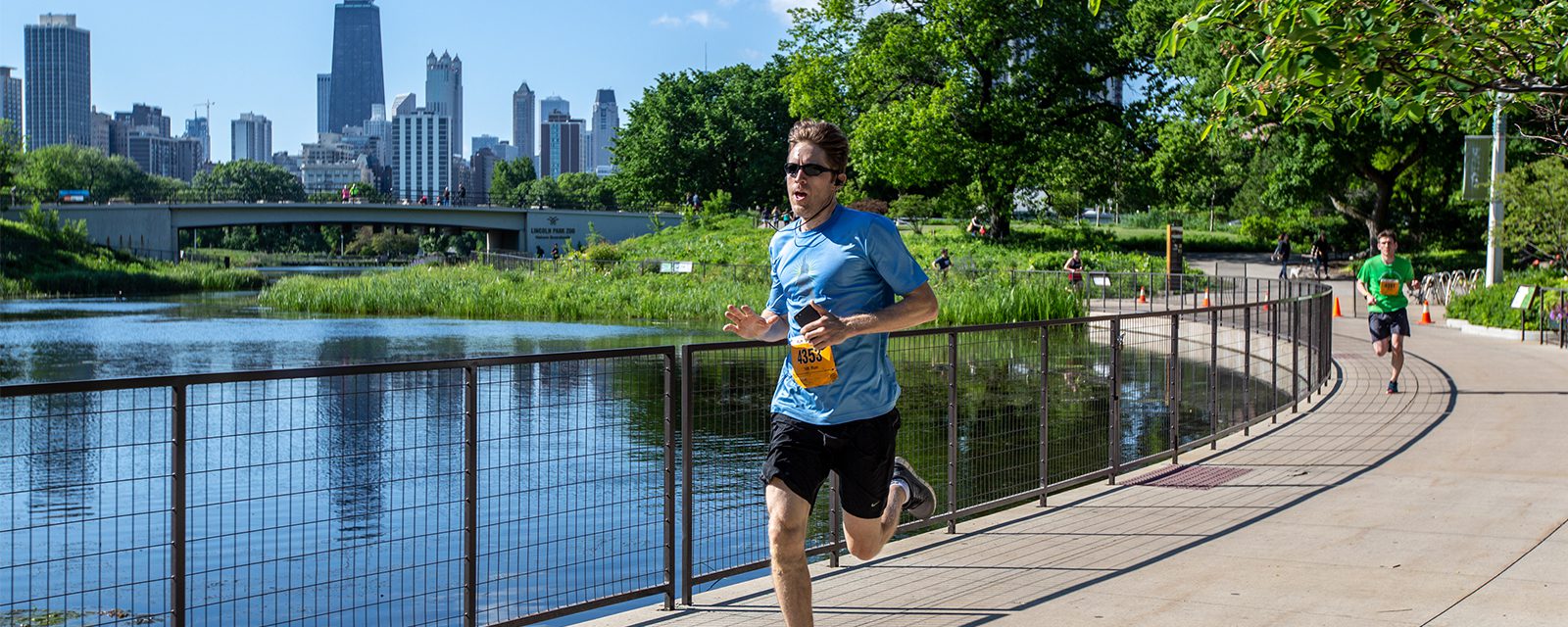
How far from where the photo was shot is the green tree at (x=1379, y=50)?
23.4 feet

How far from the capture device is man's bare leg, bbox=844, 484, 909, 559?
5395mm

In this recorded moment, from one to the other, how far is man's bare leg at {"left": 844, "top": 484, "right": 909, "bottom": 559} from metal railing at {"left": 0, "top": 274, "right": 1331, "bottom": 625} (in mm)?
1365

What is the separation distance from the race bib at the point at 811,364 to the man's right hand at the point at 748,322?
22 cm

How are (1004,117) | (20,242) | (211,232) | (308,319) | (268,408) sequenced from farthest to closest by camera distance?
(211,232) → (20,242) → (1004,117) → (308,319) → (268,408)

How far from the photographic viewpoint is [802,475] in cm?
Answer: 510

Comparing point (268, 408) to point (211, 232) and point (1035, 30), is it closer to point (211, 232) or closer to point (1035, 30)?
point (1035, 30)

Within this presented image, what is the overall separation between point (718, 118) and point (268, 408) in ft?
240

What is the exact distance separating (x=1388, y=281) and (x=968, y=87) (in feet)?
129

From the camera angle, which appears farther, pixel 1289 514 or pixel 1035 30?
pixel 1035 30

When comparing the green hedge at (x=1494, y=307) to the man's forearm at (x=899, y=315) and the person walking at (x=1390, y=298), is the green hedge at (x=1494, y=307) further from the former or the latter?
the man's forearm at (x=899, y=315)

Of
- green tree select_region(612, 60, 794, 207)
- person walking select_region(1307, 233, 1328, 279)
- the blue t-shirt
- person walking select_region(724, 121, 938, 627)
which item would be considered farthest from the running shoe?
green tree select_region(612, 60, 794, 207)

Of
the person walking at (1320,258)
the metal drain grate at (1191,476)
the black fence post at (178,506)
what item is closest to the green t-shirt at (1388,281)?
the metal drain grate at (1191,476)

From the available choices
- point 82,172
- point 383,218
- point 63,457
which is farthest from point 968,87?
point 82,172

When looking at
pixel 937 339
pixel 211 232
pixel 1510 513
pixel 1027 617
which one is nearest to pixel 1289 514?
pixel 1510 513
